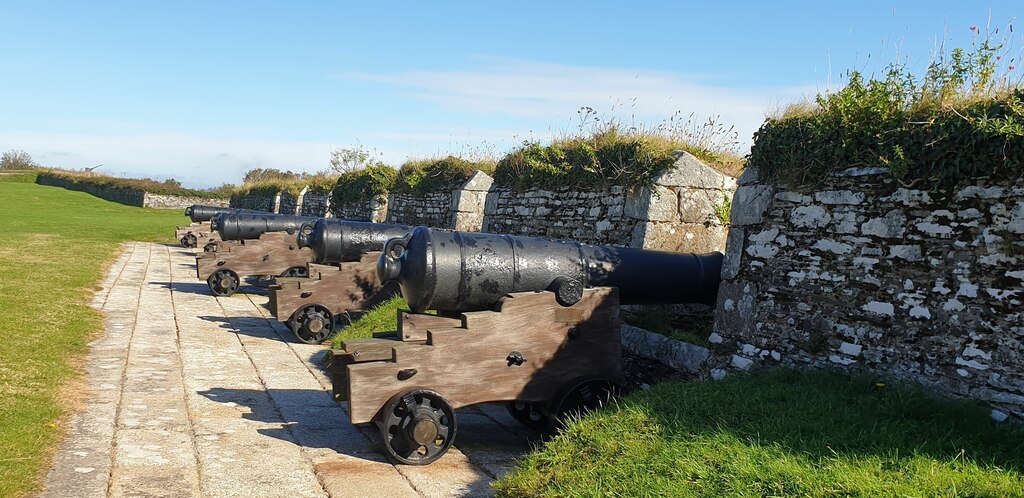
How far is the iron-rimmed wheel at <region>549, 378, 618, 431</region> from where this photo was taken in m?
4.79

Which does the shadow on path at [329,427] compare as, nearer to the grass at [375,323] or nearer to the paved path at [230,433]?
the paved path at [230,433]

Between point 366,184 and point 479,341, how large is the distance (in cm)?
1148

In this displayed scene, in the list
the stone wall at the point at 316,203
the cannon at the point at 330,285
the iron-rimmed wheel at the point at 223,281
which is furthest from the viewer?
the stone wall at the point at 316,203

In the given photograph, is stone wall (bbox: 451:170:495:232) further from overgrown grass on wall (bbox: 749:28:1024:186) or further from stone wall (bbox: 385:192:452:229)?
overgrown grass on wall (bbox: 749:28:1024:186)

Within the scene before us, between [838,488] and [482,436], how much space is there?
2.45 metres

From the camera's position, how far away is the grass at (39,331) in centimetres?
416

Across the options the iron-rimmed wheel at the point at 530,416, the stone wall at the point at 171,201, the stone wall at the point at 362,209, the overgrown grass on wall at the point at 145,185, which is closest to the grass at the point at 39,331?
the iron-rimmed wheel at the point at 530,416

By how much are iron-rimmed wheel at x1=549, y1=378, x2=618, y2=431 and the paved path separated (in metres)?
0.31

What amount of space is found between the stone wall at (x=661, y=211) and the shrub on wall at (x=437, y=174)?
13.2ft

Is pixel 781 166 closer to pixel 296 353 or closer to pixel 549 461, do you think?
pixel 549 461

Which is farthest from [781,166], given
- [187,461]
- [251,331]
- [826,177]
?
[251,331]

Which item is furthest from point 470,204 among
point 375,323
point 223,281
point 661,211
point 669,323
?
point 669,323

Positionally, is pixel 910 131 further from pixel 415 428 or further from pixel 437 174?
pixel 437 174

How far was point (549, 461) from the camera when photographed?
400cm
